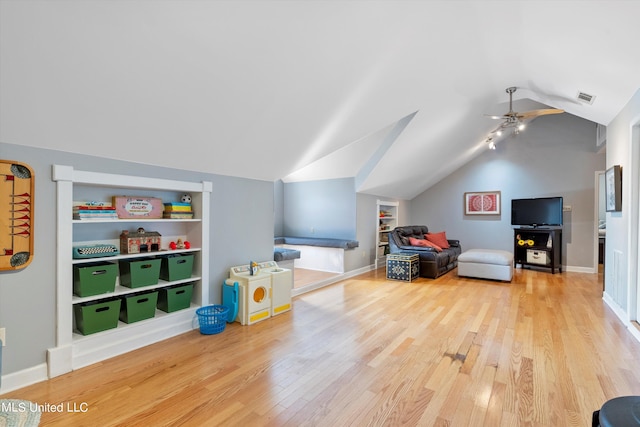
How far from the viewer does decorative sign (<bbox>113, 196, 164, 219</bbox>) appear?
8.61 feet

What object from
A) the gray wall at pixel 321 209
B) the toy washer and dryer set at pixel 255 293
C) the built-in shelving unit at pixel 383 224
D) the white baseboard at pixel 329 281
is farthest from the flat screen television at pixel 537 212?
the toy washer and dryer set at pixel 255 293

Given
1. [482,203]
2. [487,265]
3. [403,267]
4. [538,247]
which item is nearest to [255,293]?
[403,267]

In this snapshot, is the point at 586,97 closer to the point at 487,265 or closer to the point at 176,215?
the point at 487,265

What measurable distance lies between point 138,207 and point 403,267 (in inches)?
159

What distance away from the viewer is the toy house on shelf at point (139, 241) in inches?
105

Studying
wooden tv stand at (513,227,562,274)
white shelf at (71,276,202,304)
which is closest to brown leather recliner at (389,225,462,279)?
wooden tv stand at (513,227,562,274)

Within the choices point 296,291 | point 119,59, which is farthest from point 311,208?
point 119,59

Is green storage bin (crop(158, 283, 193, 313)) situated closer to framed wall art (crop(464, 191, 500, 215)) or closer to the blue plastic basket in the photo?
the blue plastic basket

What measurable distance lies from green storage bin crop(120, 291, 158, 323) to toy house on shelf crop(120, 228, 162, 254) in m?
0.40

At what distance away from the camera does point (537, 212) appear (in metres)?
6.20

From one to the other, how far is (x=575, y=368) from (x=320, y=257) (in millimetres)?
3935

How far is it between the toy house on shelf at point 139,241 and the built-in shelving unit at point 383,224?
4.49 m

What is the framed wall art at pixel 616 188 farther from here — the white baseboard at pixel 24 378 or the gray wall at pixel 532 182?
the white baseboard at pixel 24 378

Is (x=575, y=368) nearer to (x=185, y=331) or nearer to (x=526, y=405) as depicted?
(x=526, y=405)
